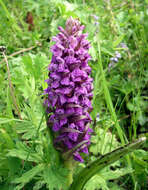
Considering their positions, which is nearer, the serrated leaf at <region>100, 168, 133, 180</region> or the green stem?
the green stem

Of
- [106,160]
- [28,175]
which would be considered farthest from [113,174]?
[28,175]

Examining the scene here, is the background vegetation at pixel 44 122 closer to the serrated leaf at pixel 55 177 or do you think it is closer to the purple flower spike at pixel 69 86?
the serrated leaf at pixel 55 177

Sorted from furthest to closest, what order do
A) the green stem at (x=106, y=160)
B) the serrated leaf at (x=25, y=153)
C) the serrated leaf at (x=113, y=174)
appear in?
the serrated leaf at (x=113, y=174), the serrated leaf at (x=25, y=153), the green stem at (x=106, y=160)

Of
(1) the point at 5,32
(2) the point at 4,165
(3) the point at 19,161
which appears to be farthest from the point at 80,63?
(1) the point at 5,32

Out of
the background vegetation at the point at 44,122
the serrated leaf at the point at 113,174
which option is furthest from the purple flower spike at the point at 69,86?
the serrated leaf at the point at 113,174

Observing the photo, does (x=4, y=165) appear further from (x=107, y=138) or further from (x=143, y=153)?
(x=143, y=153)

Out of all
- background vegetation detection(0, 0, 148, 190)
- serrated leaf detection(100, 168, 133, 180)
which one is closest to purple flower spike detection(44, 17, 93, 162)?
background vegetation detection(0, 0, 148, 190)

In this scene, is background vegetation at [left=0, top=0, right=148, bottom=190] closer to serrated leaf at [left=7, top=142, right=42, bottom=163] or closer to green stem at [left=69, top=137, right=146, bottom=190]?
serrated leaf at [left=7, top=142, right=42, bottom=163]

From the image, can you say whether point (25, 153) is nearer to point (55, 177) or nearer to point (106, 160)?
point (55, 177)
